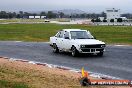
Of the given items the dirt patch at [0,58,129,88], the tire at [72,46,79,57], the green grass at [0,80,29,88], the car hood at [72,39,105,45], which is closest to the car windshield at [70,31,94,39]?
the car hood at [72,39,105,45]

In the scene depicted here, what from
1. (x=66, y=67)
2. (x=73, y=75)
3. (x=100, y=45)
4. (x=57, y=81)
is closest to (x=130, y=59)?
(x=100, y=45)

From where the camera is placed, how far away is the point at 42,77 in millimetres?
13109

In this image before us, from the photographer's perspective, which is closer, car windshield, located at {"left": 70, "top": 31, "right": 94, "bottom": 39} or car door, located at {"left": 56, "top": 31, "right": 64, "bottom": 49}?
car windshield, located at {"left": 70, "top": 31, "right": 94, "bottom": 39}

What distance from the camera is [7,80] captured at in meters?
12.4

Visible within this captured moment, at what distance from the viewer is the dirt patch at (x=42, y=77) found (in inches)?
461

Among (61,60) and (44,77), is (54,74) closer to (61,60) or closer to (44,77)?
(44,77)

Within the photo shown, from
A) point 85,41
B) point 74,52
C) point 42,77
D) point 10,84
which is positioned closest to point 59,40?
point 74,52

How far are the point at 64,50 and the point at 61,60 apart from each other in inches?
122

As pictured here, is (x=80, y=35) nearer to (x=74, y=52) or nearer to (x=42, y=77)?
(x=74, y=52)

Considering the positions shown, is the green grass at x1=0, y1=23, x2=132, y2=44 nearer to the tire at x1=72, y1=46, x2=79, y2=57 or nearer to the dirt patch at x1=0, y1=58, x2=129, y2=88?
the tire at x1=72, y1=46, x2=79, y2=57

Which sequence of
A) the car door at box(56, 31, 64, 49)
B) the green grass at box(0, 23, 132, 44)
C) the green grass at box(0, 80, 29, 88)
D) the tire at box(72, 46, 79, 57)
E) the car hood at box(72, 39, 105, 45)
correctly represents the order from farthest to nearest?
the green grass at box(0, 23, 132, 44) < the car door at box(56, 31, 64, 49) < the tire at box(72, 46, 79, 57) < the car hood at box(72, 39, 105, 45) < the green grass at box(0, 80, 29, 88)

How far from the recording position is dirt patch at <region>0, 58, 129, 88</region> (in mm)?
11703

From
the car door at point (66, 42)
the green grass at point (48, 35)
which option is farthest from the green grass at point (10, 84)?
the green grass at point (48, 35)

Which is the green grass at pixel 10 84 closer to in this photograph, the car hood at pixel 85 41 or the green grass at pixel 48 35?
the car hood at pixel 85 41
